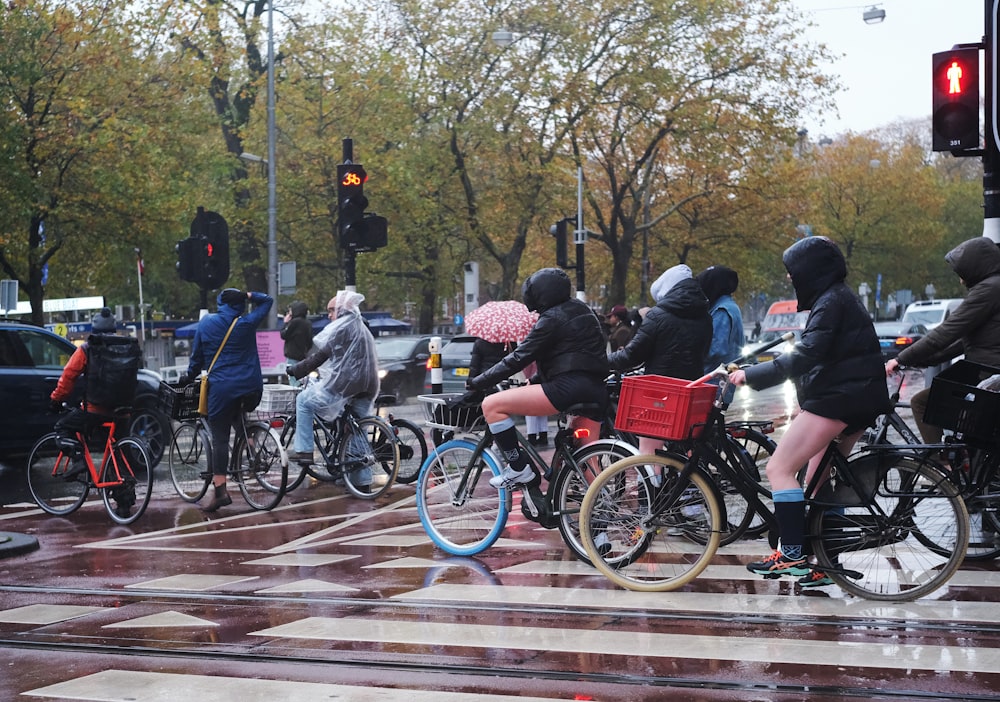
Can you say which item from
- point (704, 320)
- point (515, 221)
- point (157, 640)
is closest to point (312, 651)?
point (157, 640)

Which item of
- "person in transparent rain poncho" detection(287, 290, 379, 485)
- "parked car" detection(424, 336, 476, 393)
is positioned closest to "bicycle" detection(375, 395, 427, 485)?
"person in transparent rain poncho" detection(287, 290, 379, 485)

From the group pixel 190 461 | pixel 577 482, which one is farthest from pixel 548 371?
Result: pixel 190 461

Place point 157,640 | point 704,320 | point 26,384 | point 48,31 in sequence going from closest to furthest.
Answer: point 157,640
point 704,320
point 26,384
point 48,31

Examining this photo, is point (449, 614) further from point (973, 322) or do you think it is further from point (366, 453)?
point (366, 453)

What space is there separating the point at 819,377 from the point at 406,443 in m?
5.85

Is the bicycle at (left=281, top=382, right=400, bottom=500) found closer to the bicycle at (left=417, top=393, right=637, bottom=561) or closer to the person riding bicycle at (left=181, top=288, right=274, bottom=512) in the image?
the person riding bicycle at (left=181, top=288, right=274, bottom=512)

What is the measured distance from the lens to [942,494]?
6020mm

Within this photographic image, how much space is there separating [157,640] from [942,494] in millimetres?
3701

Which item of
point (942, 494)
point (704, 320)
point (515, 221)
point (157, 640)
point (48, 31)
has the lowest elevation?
point (157, 640)

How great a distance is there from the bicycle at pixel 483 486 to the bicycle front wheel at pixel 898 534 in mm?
1314

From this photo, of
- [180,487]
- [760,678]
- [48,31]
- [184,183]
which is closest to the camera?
[760,678]

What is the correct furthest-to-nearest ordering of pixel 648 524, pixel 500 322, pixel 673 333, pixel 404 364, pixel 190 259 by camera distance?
pixel 404 364, pixel 190 259, pixel 500 322, pixel 673 333, pixel 648 524

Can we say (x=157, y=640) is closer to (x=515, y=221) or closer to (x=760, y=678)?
(x=760, y=678)

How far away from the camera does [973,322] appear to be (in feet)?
23.4
